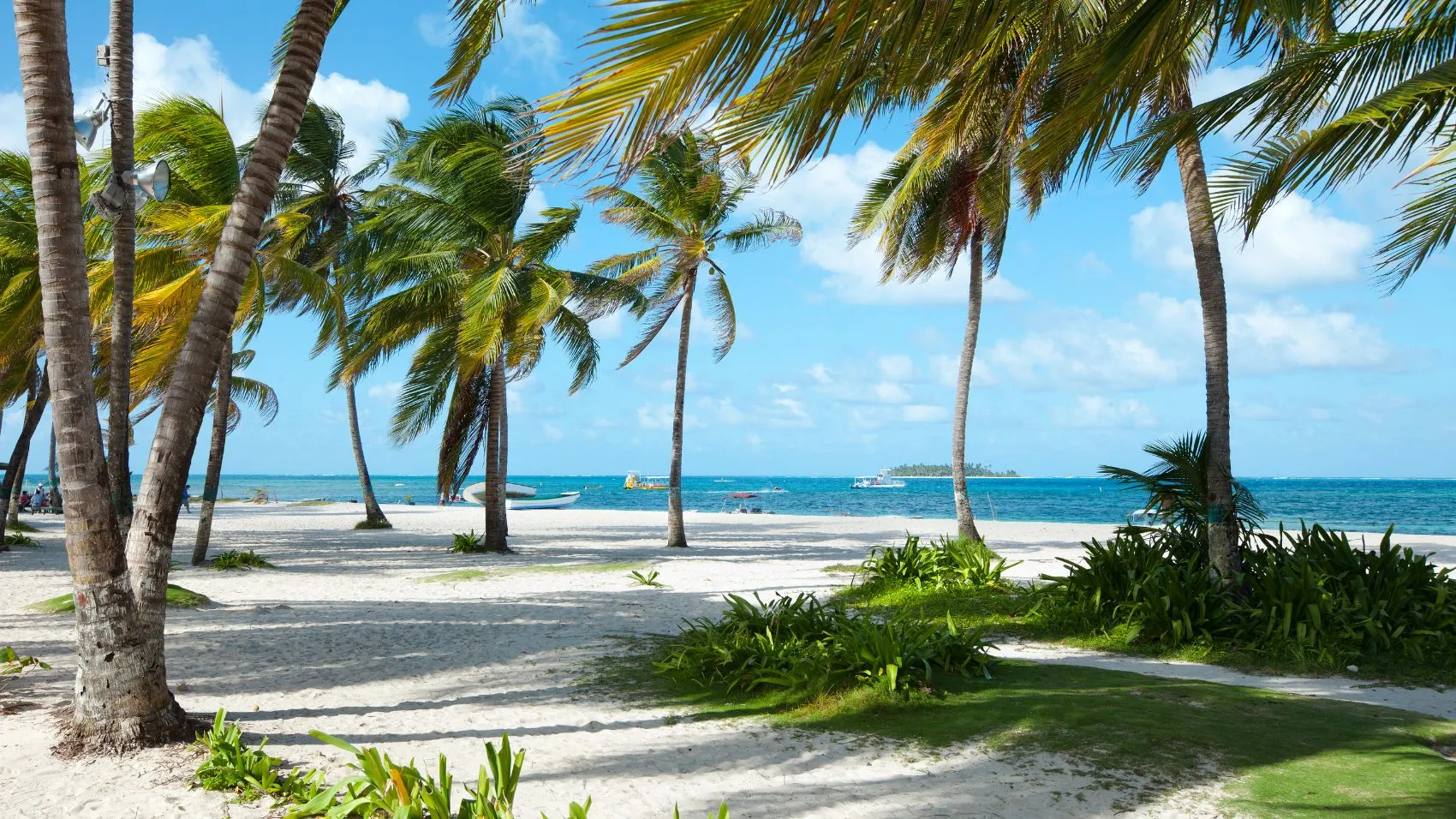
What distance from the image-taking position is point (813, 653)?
657 centimetres

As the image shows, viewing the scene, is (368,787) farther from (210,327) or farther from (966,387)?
(966,387)

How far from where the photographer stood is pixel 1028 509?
2248 inches

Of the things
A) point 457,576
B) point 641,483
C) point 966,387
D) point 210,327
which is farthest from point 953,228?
point 641,483

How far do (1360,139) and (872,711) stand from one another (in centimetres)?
404

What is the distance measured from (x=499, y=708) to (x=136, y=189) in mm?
4668

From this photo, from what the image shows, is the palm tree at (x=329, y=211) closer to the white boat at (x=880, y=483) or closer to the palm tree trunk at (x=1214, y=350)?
the palm tree trunk at (x=1214, y=350)

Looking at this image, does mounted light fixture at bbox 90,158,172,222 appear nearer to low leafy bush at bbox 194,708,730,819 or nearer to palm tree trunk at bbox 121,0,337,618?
palm tree trunk at bbox 121,0,337,618

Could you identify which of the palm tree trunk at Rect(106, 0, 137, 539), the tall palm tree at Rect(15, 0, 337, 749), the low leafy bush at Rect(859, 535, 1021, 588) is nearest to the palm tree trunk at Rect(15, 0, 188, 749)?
the tall palm tree at Rect(15, 0, 337, 749)

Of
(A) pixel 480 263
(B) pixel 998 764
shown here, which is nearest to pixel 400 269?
(A) pixel 480 263

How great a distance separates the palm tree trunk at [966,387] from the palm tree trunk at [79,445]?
12361 millimetres

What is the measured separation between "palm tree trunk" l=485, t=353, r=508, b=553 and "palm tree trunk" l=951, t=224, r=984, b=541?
27.9ft

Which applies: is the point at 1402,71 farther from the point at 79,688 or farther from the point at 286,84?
the point at 79,688

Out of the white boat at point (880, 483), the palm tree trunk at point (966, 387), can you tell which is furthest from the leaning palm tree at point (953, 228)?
the white boat at point (880, 483)

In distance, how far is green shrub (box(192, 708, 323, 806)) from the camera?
4.19 metres
